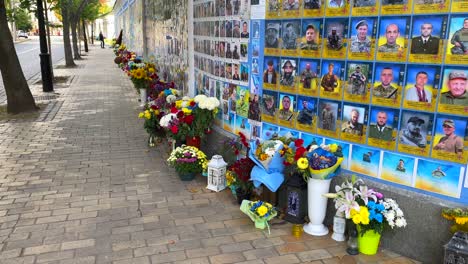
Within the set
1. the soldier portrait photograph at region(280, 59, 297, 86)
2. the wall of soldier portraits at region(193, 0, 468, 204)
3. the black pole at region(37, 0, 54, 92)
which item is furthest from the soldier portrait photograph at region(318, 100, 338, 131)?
the black pole at region(37, 0, 54, 92)

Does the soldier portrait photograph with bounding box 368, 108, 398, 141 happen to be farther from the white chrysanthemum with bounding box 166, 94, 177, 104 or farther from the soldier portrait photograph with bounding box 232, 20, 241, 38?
the white chrysanthemum with bounding box 166, 94, 177, 104

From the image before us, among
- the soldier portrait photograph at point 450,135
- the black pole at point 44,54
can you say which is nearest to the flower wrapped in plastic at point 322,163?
the soldier portrait photograph at point 450,135

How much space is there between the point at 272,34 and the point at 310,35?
1.97ft

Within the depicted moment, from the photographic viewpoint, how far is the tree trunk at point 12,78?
10.1 m

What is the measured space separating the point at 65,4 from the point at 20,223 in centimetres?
2009

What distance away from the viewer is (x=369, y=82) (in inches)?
158

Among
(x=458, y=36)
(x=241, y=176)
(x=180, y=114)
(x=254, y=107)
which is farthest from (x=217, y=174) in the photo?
(x=458, y=36)

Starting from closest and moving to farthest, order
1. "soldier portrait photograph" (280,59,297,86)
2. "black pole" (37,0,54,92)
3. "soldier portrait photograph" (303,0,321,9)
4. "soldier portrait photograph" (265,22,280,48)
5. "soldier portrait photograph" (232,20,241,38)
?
"soldier portrait photograph" (303,0,321,9), "soldier portrait photograph" (280,59,297,86), "soldier portrait photograph" (265,22,280,48), "soldier portrait photograph" (232,20,241,38), "black pole" (37,0,54,92)

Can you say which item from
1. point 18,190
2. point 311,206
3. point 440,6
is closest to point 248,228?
point 311,206

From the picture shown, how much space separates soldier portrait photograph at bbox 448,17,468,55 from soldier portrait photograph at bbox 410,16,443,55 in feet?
0.33

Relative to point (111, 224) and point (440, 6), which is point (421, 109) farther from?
point (111, 224)

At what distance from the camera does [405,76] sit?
375 centimetres

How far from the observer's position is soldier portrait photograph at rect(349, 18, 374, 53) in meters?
3.92

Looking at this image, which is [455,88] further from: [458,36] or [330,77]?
[330,77]
